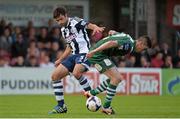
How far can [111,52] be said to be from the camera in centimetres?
1736

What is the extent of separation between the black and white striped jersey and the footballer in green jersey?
0.45 metres

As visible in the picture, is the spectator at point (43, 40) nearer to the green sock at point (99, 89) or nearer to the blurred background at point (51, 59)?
the blurred background at point (51, 59)

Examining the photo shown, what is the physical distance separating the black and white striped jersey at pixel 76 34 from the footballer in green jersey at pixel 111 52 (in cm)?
45

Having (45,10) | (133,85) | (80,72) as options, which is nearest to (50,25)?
(45,10)

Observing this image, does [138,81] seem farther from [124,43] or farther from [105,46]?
[105,46]

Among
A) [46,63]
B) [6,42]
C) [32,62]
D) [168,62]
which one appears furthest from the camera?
[168,62]

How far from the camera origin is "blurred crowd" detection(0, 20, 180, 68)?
2848 cm

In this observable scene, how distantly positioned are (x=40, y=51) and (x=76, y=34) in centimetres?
1129

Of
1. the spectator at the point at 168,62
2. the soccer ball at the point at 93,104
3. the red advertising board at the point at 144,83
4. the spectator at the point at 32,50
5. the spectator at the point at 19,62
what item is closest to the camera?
the soccer ball at the point at 93,104

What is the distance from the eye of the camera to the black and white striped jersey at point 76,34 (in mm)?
17734

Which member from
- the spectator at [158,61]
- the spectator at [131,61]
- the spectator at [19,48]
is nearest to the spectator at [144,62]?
the spectator at [131,61]

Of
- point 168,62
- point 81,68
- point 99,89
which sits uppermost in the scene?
point 81,68

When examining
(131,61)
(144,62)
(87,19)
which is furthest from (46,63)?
(87,19)

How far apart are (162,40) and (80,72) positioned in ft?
59.7
